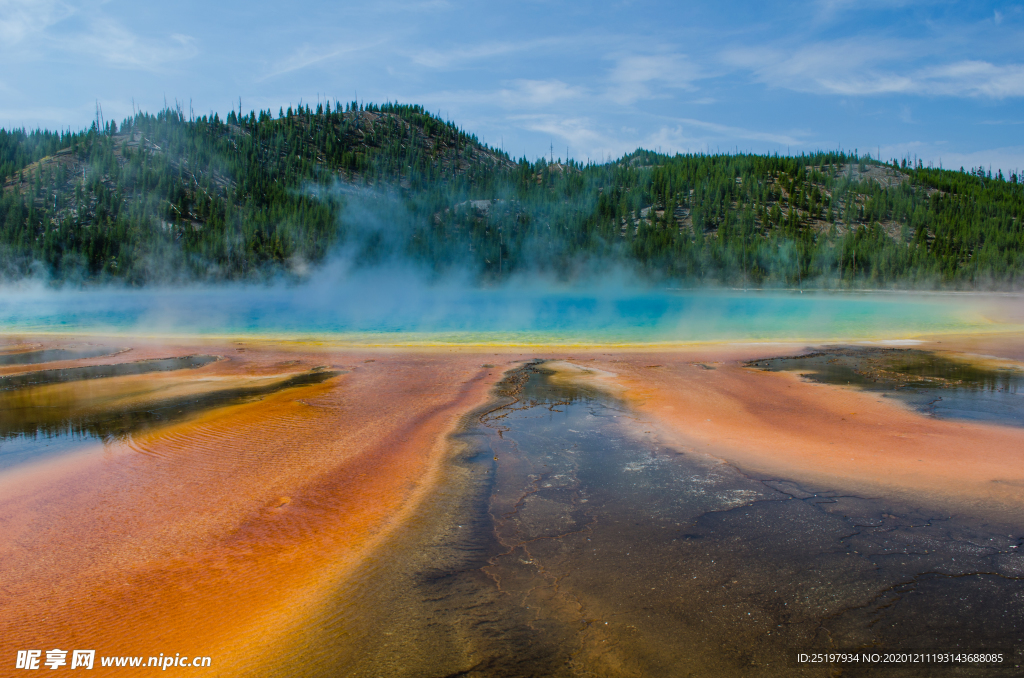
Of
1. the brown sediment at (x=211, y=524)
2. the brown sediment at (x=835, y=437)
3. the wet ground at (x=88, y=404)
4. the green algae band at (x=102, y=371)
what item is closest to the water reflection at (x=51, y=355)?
the green algae band at (x=102, y=371)

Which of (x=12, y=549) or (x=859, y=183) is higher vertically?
(x=859, y=183)

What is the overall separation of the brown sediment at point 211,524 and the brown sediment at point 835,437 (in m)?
4.10

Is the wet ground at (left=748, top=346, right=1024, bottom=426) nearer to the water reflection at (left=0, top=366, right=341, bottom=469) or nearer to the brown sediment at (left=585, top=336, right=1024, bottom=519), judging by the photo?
the brown sediment at (left=585, top=336, right=1024, bottom=519)

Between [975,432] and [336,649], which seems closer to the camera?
[336,649]

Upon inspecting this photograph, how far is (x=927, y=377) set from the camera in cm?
1237

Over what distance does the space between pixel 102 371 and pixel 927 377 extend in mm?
20300

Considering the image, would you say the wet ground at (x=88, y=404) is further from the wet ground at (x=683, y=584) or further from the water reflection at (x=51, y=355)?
the wet ground at (x=683, y=584)

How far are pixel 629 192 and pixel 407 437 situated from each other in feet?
446

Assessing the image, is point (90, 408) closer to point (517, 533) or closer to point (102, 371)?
point (102, 371)

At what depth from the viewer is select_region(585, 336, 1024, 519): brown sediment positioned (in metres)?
6.11

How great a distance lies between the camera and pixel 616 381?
40.7 ft

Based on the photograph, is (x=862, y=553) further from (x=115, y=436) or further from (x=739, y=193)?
(x=739, y=193)

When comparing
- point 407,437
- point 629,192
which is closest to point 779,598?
point 407,437

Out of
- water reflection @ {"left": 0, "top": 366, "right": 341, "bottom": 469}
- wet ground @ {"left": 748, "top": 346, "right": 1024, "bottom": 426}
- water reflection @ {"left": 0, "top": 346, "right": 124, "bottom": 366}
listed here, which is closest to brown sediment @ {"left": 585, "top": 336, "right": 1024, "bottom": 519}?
wet ground @ {"left": 748, "top": 346, "right": 1024, "bottom": 426}
